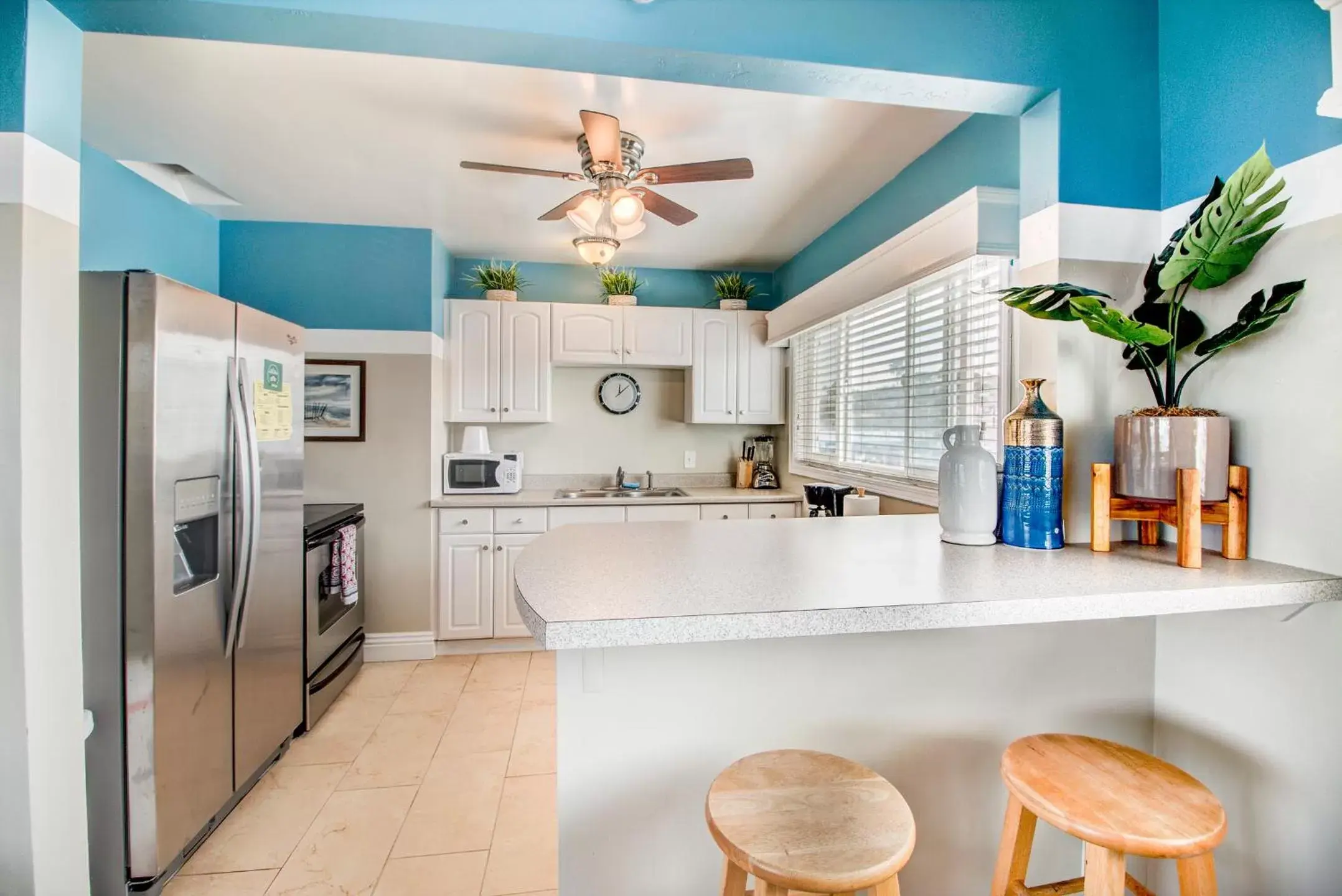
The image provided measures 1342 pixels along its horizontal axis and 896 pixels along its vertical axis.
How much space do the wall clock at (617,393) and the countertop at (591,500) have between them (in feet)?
2.54

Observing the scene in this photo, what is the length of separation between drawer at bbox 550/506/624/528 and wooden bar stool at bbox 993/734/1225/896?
102 inches

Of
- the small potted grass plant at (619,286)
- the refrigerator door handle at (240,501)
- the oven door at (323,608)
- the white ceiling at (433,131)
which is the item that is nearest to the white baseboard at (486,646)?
the oven door at (323,608)

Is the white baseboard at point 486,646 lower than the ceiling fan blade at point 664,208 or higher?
lower

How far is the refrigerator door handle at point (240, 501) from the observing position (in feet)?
6.31

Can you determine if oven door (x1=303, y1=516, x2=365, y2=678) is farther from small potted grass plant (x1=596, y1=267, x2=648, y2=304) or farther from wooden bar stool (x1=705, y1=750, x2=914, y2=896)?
wooden bar stool (x1=705, y1=750, x2=914, y2=896)

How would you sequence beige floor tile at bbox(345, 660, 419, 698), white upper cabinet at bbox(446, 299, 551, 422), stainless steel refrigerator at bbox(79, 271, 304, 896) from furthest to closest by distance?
1. white upper cabinet at bbox(446, 299, 551, 422)
2. beige floor tile at bbox(345, 660, 419, 698)
3. stainless steel refrigerator at bbox(79, 271, 304, 896)

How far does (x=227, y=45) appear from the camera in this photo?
1838mm

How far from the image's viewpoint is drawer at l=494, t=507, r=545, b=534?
354 cm

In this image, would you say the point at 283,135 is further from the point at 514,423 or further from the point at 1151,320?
the point at 1151,320

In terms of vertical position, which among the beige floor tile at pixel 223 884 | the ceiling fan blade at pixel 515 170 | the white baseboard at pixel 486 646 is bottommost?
the beige floor tile at pixel 223 884

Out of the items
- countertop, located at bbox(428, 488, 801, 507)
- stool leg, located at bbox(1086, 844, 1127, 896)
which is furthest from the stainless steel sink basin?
stool leg, located at bbox(1086, 844, 1127, 896)

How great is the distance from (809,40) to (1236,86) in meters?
0.91

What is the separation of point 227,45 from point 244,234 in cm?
189

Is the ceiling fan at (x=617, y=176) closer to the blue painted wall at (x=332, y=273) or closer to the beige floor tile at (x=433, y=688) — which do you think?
the blue painted wall at (x=332, y=273)
